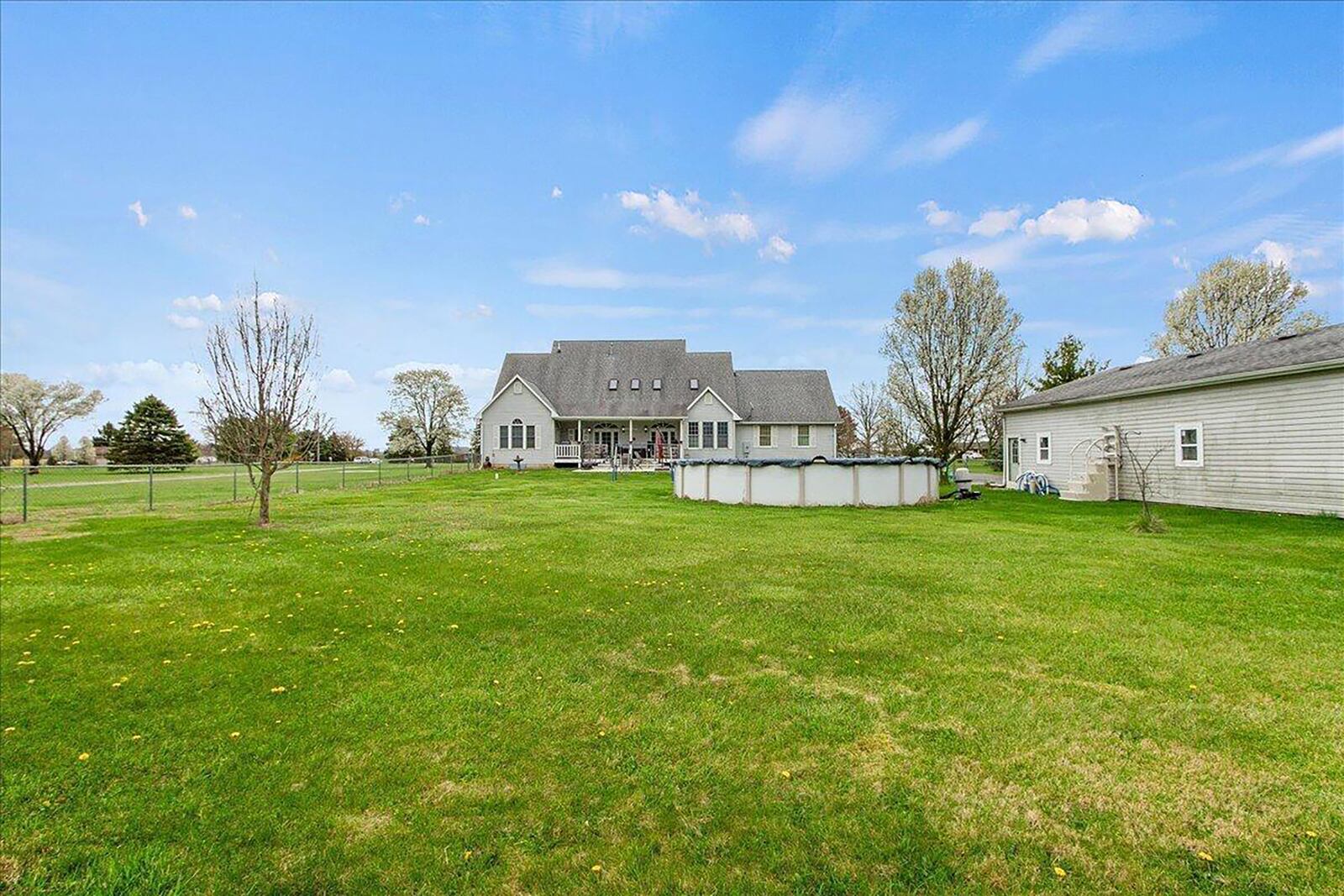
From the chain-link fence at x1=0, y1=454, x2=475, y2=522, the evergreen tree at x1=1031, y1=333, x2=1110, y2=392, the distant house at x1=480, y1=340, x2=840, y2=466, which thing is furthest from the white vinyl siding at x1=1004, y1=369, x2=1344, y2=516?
the chain-link fence at x1=0, y1=454, x2=475, y2=522

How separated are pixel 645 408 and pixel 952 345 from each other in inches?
662

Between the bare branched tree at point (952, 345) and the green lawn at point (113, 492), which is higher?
the bare branched tree at point (952, 345)

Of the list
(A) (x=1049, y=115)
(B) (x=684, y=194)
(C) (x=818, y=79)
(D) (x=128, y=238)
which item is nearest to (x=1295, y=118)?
(A) (x=1049, y=115)

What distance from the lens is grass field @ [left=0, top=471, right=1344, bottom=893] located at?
2.38 meters

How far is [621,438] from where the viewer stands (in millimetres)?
36625

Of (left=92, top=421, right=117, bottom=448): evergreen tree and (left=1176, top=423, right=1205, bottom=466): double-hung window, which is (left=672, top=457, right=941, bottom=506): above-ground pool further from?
(left=92, top=421, right=117, bottom=448): evergreen tree

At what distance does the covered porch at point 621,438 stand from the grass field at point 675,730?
91.2 feet

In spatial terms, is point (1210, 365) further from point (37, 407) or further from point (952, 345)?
point (37, 407)

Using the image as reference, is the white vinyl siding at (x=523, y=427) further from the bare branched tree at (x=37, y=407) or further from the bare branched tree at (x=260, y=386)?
the bare branched tree at (x=37, y=407)

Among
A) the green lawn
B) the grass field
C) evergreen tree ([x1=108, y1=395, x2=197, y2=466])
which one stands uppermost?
evergreen tree ([x1=108, y1=395, x2=197, y2=466])

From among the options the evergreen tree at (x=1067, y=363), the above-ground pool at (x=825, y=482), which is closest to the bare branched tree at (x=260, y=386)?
the above-ground pool at (x=825, y=482)

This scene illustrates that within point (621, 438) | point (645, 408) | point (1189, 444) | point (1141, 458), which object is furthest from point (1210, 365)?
point (621, 438)

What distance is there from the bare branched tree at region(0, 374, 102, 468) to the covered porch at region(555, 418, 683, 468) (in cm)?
4462

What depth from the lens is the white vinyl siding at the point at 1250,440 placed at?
13055mm
